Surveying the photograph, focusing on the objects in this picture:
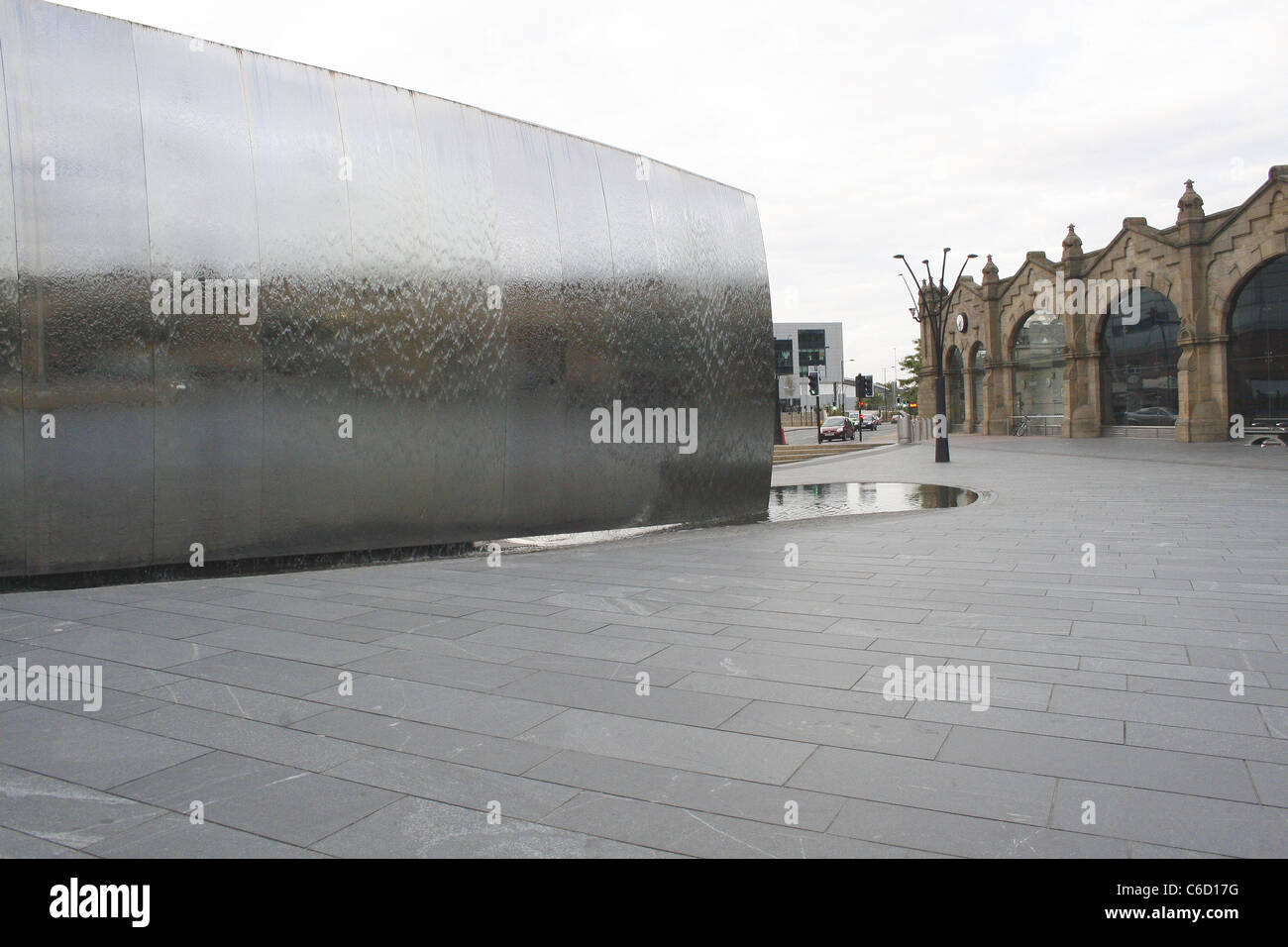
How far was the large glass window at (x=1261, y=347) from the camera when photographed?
30.6 meters

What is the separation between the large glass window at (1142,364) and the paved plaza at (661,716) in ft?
102

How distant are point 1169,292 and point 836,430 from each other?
59.4 feet

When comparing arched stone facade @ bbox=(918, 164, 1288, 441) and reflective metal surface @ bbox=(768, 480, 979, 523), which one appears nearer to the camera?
reflective metal surface @ bbox=(768, 480, 979, 523)

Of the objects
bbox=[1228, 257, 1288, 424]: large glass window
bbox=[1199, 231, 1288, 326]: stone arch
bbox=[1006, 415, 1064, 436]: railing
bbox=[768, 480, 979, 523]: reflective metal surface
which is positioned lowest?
bbox=[768, 480, 979, 523]: reflective metal surface

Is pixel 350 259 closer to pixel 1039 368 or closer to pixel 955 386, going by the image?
pixel 1039 368

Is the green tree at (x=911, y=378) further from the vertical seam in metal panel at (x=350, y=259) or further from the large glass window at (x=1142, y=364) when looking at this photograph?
the vertical seam in metal panel at (x=350, y=259)

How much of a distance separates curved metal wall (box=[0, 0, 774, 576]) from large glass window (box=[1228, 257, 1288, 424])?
27.0 meters

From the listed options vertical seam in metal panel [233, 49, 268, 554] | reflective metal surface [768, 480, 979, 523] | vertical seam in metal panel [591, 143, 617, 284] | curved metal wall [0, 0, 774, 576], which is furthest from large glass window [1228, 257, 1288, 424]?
vertical seam in metal panel [233, 49, 268, 554]

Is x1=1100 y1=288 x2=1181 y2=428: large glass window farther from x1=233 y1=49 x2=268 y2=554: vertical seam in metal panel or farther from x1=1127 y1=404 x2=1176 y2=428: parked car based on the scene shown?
x1=233 y1=49 x2=268 y2=554: vertical seam in metal panel

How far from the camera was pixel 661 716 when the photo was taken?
15.3 ft

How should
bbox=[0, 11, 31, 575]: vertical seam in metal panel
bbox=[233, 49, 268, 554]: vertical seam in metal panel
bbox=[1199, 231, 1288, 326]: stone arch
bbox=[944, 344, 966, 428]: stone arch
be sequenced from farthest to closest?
1. bbox=[944, 344, 966, 428]: stone arch
2. bbox=[1199, 231, 1288, 326]: stone arch
3. bbox=[233, 49, 268, 554]: vertical seam in metal panel
4. bbox=[0, 11, 31, 575]: vertical seam in metal panel

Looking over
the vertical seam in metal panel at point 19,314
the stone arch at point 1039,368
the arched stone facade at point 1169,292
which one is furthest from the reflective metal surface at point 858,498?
the stone arch at point 1039,368

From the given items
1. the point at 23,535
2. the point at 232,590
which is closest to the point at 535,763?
the point at 232,590

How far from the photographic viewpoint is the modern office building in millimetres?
102000
